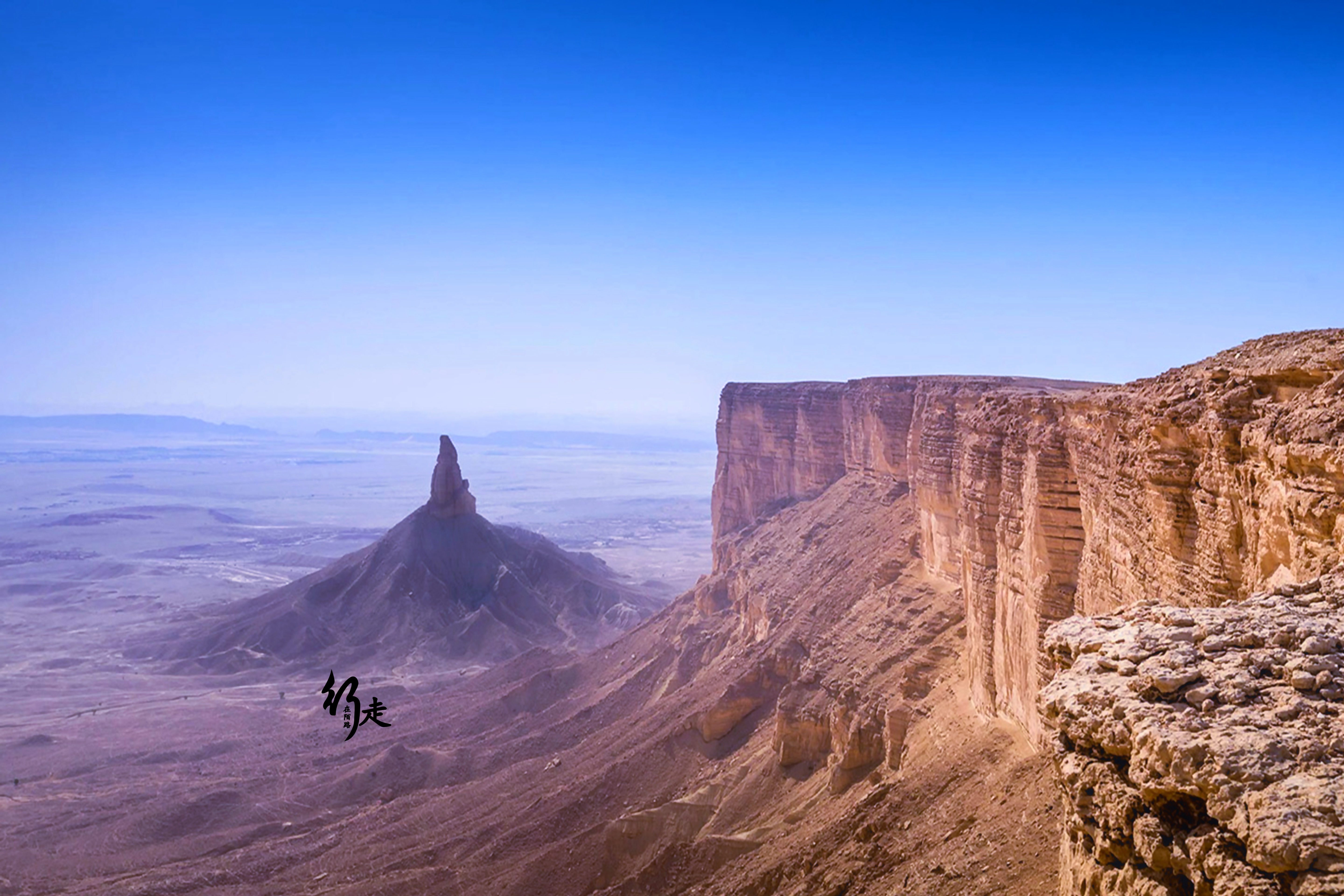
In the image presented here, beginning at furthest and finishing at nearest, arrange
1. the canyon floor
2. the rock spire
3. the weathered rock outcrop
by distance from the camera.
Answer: the rock spire < the weathered rock outcrop < the canyon floor

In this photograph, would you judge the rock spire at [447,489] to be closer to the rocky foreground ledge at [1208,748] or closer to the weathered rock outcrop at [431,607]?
the weathered rock outcrop at [431,607]

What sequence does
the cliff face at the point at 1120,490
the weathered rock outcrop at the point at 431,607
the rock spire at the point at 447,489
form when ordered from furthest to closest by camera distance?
the rock spire at the point at 447,489
the weathered rock outcrop at the point at 431,607
the cliff face at the point at 1120,490

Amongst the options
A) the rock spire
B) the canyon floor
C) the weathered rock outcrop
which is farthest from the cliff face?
the rock spire

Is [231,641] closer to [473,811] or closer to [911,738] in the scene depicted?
[473,811]

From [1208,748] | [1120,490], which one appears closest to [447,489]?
[1120,490]

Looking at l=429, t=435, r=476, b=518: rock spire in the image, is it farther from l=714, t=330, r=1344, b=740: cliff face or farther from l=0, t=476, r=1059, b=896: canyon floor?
l=714, t=330, r=1344, b=740: cliff face

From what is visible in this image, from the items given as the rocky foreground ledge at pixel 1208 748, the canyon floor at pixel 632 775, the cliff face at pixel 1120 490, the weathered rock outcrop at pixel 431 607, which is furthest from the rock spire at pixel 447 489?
the rocky foreground ledge at pixel 1208 748

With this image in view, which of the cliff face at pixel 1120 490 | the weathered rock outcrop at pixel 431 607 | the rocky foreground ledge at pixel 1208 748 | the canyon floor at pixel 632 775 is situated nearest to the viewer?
the rocky foreground ledge at pixel 1208 748
